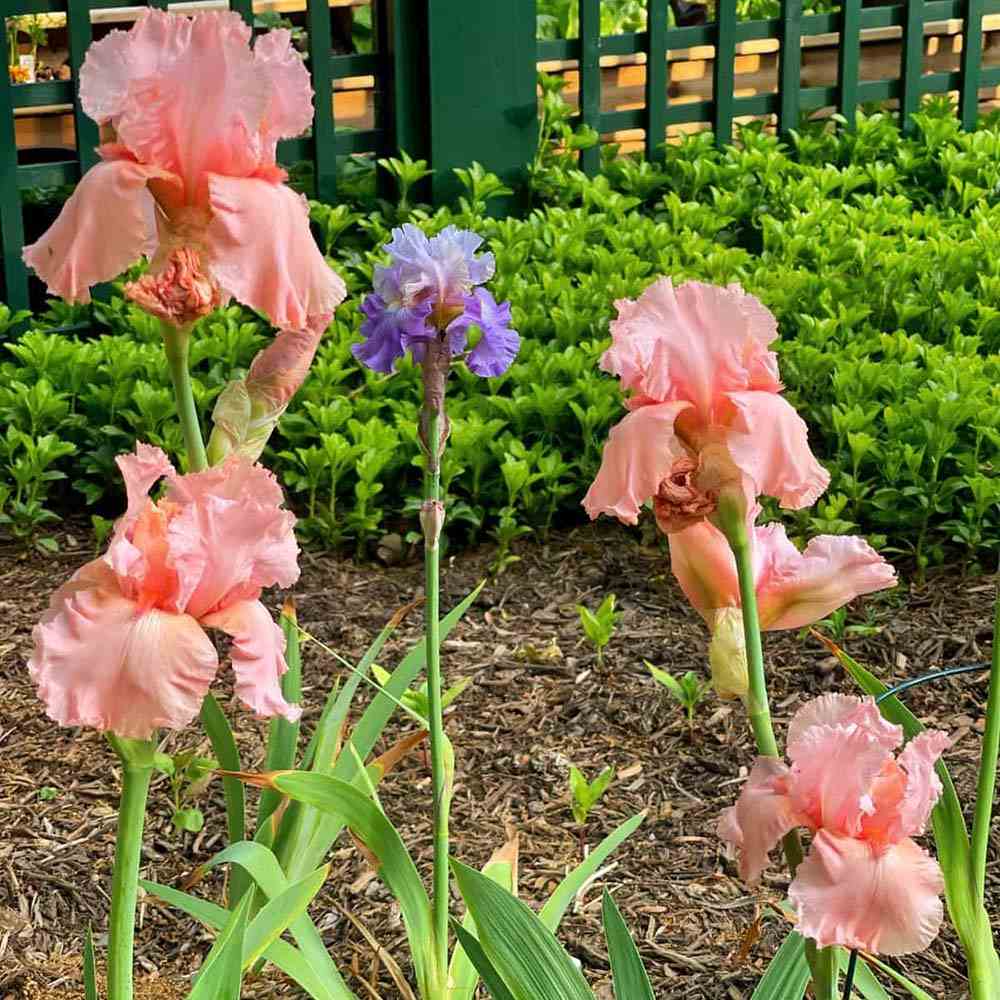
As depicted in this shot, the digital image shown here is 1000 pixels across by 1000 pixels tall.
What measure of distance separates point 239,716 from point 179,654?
1.52m

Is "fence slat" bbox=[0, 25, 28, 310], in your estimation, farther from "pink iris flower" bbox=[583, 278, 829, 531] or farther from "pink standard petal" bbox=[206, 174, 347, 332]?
"pink iris flower" bbox=[583, 278, 829, 531]

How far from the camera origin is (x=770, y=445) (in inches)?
48.4

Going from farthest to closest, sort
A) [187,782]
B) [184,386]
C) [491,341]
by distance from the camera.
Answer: [187,782]
[491,341]
[184,386]

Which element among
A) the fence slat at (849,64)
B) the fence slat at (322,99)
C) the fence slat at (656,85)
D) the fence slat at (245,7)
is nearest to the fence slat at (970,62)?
the fence slat at (849,64)

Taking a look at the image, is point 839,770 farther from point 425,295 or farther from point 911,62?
point 911,62

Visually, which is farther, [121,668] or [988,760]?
[988,760]

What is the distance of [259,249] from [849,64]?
14.4 feet

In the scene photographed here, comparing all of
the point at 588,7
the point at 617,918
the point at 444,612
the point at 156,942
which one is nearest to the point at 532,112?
the point at 588,7

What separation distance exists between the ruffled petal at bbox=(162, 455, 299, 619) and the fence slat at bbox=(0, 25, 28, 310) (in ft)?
9.75

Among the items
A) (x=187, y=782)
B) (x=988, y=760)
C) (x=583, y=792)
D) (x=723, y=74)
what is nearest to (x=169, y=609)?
(x=988, y=760)

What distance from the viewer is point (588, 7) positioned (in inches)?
191

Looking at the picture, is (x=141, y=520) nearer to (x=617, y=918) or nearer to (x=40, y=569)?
(x=617, y=918)

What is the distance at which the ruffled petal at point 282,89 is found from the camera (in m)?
1.45

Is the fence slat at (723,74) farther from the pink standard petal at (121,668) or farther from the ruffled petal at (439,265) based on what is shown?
the pink standard petal at (121,668)
